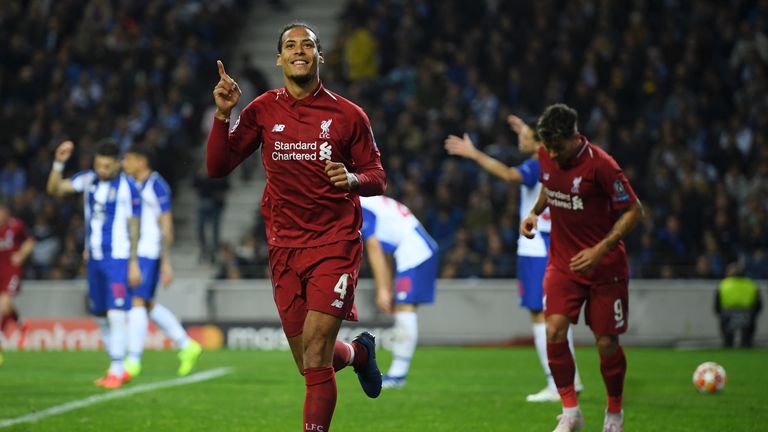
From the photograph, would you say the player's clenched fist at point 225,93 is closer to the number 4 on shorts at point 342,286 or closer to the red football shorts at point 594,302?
the number 4 on shorts at point 342,286

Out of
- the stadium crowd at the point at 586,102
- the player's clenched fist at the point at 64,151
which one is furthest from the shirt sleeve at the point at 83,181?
the stadium crowd at the point at 586,102

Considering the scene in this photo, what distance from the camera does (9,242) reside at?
19359 millimetres

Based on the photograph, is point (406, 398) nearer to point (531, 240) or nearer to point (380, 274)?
point (380, 274)

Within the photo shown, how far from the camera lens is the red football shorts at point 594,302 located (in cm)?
852

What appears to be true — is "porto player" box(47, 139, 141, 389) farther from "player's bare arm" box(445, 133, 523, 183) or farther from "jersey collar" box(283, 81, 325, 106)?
"jersey collar" box(283, 81, 325, 106)

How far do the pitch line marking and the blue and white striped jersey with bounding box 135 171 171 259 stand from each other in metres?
1.55

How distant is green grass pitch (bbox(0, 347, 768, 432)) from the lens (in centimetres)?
938

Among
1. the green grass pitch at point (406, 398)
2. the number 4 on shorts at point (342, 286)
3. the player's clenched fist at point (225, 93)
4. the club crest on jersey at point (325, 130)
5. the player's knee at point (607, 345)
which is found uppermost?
the player's clenched fist at point (225, 93)

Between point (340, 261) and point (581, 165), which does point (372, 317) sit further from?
point (340, 261)

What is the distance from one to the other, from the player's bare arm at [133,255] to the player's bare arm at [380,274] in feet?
7.91

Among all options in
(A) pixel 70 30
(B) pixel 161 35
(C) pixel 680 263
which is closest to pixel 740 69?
(C) pixel 680 263

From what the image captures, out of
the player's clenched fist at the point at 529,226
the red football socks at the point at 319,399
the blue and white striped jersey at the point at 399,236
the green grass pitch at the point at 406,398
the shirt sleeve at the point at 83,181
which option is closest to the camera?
the red football socks at the point at 319,399

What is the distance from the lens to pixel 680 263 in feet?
64.7

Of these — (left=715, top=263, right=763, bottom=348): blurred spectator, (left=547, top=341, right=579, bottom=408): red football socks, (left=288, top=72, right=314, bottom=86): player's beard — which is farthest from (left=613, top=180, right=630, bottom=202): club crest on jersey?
(left=715, top=263, right=763, bottom=348): blurred spectator
